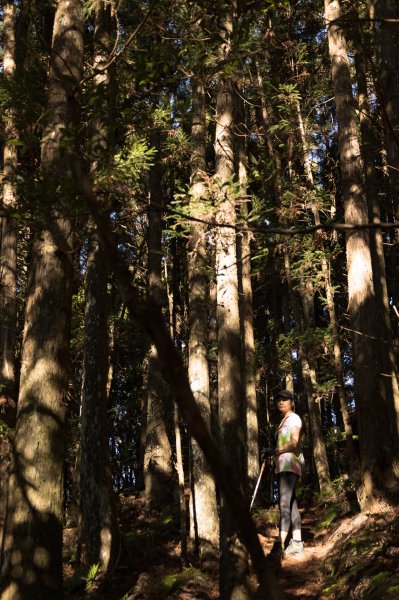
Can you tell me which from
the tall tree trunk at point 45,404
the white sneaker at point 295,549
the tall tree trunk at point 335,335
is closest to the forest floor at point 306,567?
the white sneaker at point 295,549

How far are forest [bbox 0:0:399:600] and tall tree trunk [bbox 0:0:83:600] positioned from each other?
2 cm

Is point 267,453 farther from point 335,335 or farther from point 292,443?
point 335,335

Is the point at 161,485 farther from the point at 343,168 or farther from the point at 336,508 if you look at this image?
the point at 343,168

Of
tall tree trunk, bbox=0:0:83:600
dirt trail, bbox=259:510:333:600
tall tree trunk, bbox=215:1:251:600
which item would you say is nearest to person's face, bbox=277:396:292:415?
tall tree trunk, bbox=215:1:251:600

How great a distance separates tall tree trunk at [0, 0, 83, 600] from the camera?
4531mm

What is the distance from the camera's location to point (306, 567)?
7.98 meters

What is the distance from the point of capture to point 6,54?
1428 cm

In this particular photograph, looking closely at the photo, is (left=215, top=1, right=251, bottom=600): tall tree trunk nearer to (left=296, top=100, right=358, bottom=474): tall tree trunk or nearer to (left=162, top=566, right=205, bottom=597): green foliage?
(left=162, top=566, right=205, bottom=597): green foliage

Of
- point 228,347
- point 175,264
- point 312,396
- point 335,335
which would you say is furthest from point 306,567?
point 175,264

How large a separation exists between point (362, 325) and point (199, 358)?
2911 millimetres

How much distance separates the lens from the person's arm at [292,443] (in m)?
7.79

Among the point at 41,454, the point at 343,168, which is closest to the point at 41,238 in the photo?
the point at 41,454

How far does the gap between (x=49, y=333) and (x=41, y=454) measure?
1.03 metres

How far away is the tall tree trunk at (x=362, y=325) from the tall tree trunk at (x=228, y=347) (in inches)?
71.5
